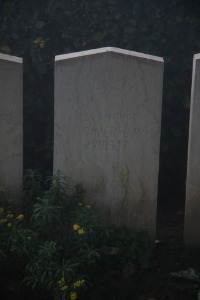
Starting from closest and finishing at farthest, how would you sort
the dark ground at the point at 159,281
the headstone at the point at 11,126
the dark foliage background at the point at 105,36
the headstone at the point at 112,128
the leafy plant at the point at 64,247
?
the leafy plant at the point at 64,247 → the dark ground at the point at 159,281 → the headstone at the point at 112,128 → the headstone at the point at 11,126 → the dark foliage background at the point at 105,36

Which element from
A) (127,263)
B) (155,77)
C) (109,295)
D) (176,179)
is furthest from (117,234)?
(176,179)

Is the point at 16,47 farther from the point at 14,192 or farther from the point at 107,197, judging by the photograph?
the point at 107,197

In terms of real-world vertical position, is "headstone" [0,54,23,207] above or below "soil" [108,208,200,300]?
above

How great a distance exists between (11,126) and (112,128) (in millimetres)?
1000

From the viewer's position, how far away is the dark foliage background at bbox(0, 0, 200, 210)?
15.6 feet

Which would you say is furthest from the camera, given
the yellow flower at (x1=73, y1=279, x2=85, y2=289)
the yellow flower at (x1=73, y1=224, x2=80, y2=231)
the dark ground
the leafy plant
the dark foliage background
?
the dark foliage background

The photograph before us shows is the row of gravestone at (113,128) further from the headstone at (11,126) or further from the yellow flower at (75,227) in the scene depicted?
the yellow flower at (75,227)

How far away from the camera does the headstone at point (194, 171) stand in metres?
3.58

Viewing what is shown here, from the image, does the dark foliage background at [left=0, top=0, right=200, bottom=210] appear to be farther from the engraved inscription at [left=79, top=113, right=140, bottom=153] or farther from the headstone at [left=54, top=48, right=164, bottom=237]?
the engraved inscription at [left=79, top=113, right=140, bottom=153]

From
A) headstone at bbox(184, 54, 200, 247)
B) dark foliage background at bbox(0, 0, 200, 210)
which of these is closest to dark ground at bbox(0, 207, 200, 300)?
headstone at bbox(184, 54, 200, 247)

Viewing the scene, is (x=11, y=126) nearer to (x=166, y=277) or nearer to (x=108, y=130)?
(x=108, y=130)

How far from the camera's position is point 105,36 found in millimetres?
4809

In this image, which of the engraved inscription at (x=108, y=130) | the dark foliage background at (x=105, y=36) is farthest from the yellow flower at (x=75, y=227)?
the dark foliage background at (x=105, y=36)

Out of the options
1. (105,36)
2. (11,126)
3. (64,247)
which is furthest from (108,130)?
(105,36)
